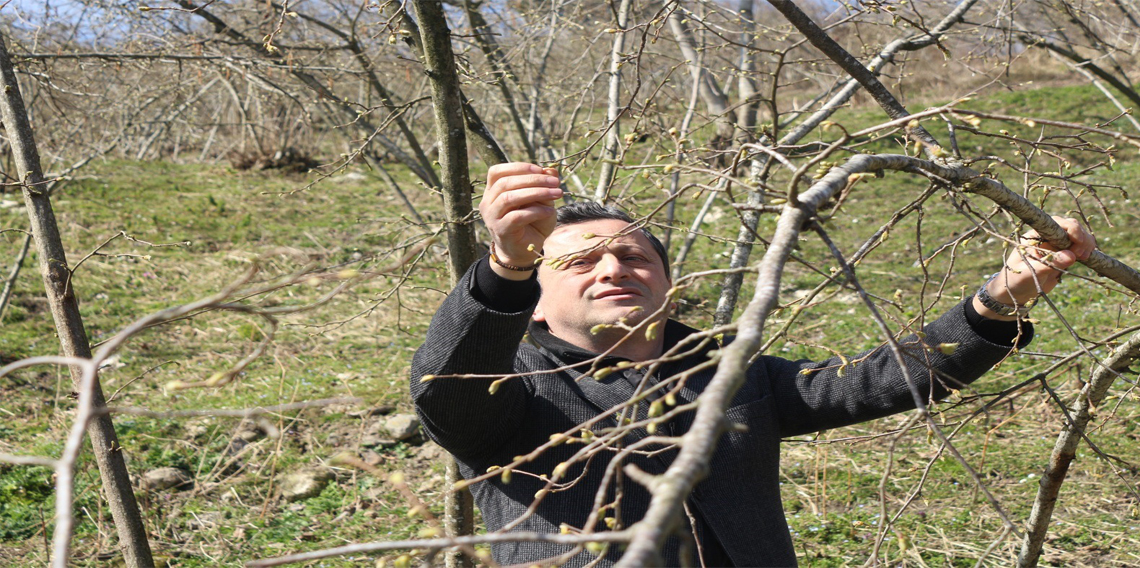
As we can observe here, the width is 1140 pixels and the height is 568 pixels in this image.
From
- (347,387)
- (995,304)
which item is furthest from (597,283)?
(347,387)

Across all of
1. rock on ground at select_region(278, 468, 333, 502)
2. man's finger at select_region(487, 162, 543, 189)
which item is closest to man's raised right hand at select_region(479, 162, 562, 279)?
man's finger at select_region(487, 162, 543, 189)

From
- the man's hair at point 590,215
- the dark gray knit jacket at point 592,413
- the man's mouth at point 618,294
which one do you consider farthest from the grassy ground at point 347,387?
the man's mouth at point 618,294

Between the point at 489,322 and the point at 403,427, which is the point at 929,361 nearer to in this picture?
the point at 489,322

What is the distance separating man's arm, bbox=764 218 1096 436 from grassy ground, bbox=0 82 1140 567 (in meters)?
0.14

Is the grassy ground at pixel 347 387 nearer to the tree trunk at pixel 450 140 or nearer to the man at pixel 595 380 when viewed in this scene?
the man at pixel 595 380

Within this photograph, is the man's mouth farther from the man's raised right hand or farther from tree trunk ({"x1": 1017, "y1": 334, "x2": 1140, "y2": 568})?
tree trunk ({"x1": 1017, "y1": 334, "x2": 1140, "y2": 568})

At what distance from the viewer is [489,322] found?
1863 mm

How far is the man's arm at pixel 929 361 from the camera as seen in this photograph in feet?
6.22

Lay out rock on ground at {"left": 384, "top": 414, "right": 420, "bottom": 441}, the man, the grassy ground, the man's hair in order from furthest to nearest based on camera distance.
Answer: rock on ground at {"left": 384, "top": 414, "right": 420, "bottom": 441} < the grassy ground < the man's hair < the man

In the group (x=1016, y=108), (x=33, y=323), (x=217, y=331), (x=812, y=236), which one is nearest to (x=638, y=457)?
(x=217, y=331)

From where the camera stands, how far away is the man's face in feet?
7.34

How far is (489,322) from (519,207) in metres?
0.28

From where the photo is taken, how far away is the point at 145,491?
159 inches

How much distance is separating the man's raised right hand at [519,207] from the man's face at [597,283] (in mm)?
417
